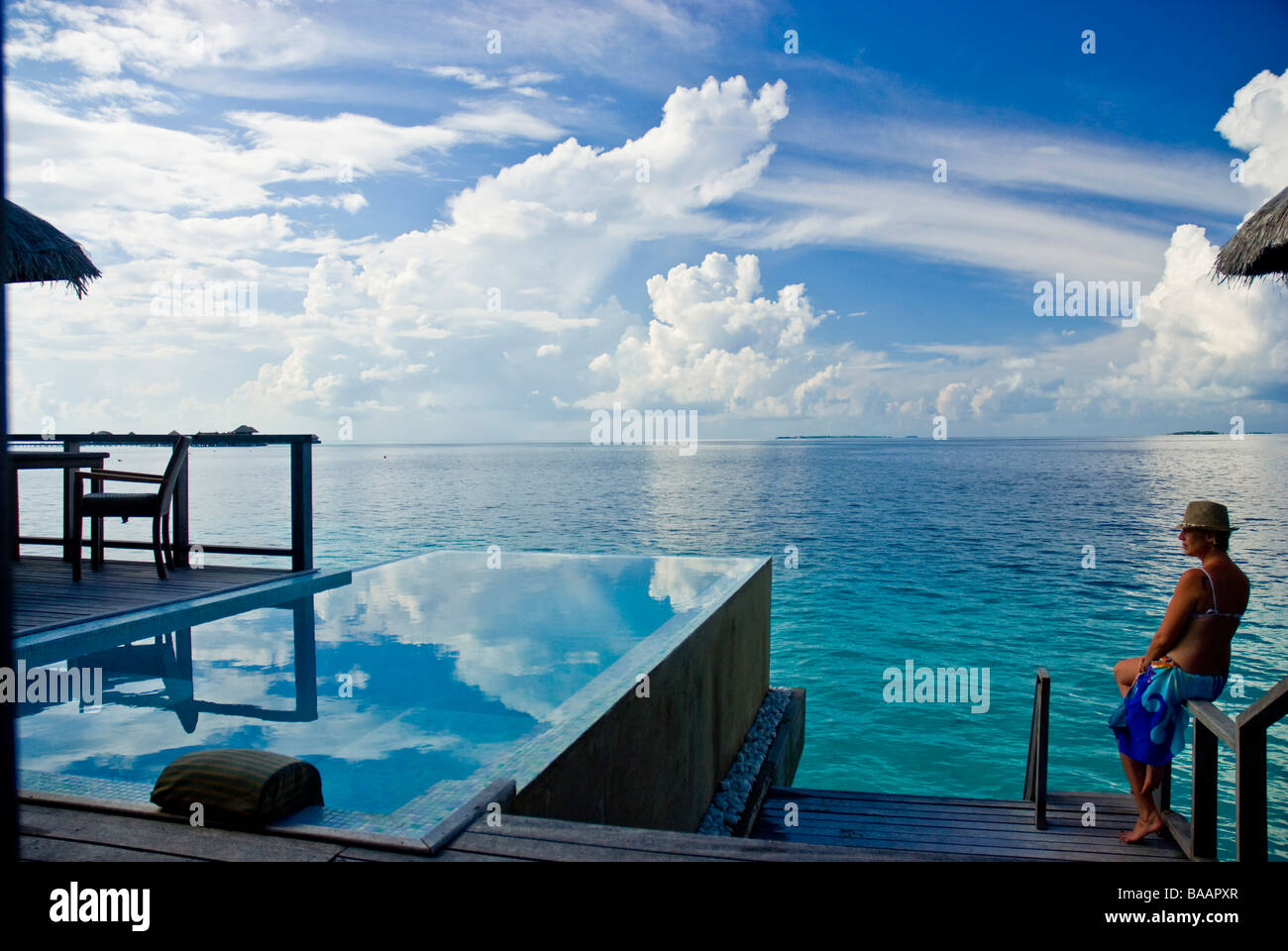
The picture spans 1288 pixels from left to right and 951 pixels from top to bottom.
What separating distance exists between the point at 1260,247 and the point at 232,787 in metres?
5.56

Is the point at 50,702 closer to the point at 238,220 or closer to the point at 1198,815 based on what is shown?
the point at 1198,815

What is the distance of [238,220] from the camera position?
25812mm

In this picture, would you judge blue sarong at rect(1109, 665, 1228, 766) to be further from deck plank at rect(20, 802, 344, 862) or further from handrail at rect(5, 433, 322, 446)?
handrail at rect(5, 433, 322, 446)

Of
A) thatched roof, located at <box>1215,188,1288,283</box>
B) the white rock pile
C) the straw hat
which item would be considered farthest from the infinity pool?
thatched roof, located at <box>1215,188,1288,283</box>

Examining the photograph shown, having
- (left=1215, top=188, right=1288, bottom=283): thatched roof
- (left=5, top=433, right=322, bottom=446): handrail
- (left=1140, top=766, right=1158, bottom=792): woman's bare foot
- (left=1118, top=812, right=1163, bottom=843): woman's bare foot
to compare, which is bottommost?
(left=1118, top=812, right=1163, bottom=843): woman's bare foot

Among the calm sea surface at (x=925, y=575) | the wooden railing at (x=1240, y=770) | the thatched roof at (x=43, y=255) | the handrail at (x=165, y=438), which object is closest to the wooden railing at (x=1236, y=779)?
the wooden railing at (x=1240, y=770)

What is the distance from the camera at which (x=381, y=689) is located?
3.92 m

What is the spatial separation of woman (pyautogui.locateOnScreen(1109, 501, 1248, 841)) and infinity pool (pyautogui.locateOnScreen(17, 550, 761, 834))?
2208mm

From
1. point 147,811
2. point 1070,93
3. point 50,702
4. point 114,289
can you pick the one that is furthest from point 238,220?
point 1070,93

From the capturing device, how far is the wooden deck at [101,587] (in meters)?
5.17

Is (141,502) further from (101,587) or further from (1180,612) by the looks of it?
(1180,612)

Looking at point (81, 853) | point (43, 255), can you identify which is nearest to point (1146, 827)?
Result: point (81, 853)

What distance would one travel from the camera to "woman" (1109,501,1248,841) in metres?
3.42
